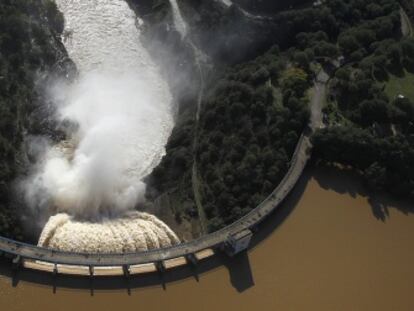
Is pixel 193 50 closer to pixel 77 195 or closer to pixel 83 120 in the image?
pixel 83 120

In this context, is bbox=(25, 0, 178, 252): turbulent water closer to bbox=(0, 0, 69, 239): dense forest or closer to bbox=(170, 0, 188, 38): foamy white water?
bbox=(0, 0, 69, 239): dense forest

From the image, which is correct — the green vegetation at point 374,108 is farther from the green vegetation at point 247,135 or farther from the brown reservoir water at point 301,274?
the green vegetation at point 247,135

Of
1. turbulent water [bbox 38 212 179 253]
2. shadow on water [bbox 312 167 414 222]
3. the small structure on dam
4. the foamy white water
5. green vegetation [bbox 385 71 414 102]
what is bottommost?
turbulent water [bbox 38 212 179 253]

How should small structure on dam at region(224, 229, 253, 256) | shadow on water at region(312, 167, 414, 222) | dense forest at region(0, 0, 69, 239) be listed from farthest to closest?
shadow on water at region(312, 167, 414, 222) → dense forest at region(0, 0, 69, 239) → small structure on dam at region(224, 229, 253, 256)

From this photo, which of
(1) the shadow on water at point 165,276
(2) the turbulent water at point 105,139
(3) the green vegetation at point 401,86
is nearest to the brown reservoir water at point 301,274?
(1) the shadow on water at point 165,276

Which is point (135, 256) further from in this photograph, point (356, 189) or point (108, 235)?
point (356, 189)

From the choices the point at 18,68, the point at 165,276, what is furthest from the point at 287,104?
the point at 18,68

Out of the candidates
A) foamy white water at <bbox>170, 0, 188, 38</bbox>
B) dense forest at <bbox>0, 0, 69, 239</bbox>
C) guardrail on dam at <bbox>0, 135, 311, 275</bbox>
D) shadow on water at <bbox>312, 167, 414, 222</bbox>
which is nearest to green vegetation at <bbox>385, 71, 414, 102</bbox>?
Result: shadow on water at <bbox>312, 167, 414, 222</bbox>

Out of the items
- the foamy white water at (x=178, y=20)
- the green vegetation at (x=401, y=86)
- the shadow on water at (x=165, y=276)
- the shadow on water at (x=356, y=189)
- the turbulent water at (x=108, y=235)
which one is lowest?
the turbulent water at (x=108, y=235)
